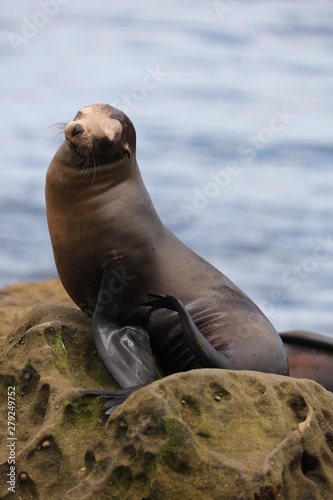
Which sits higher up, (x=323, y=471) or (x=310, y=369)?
(x=323, y=471)

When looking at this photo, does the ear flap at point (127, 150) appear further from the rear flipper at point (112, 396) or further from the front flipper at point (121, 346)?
the rear flipper at point (112, 396)

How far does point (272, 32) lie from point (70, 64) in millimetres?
7536

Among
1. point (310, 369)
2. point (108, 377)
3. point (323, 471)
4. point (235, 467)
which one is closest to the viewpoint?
point (235, 467)

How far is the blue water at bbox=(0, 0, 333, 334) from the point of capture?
49.8 ft

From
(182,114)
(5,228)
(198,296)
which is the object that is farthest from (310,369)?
(182,114)

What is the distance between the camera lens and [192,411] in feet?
16.7

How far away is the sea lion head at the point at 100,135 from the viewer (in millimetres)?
6398

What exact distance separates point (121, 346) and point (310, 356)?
140 inches

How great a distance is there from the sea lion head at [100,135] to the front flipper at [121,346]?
770 millimetres

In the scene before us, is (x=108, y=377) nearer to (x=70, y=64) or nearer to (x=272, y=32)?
(x=70, y=64)

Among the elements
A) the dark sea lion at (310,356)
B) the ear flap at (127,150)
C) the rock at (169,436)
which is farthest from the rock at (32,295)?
the rock at (169,436)

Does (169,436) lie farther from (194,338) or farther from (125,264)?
(125,264)

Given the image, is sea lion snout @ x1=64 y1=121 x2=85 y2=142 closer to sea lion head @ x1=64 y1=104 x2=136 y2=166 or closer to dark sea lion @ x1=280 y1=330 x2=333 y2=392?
sea lion head @ x1=64 y1=104 x2=136 y2=166

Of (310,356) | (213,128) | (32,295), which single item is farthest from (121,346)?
(213,128)
